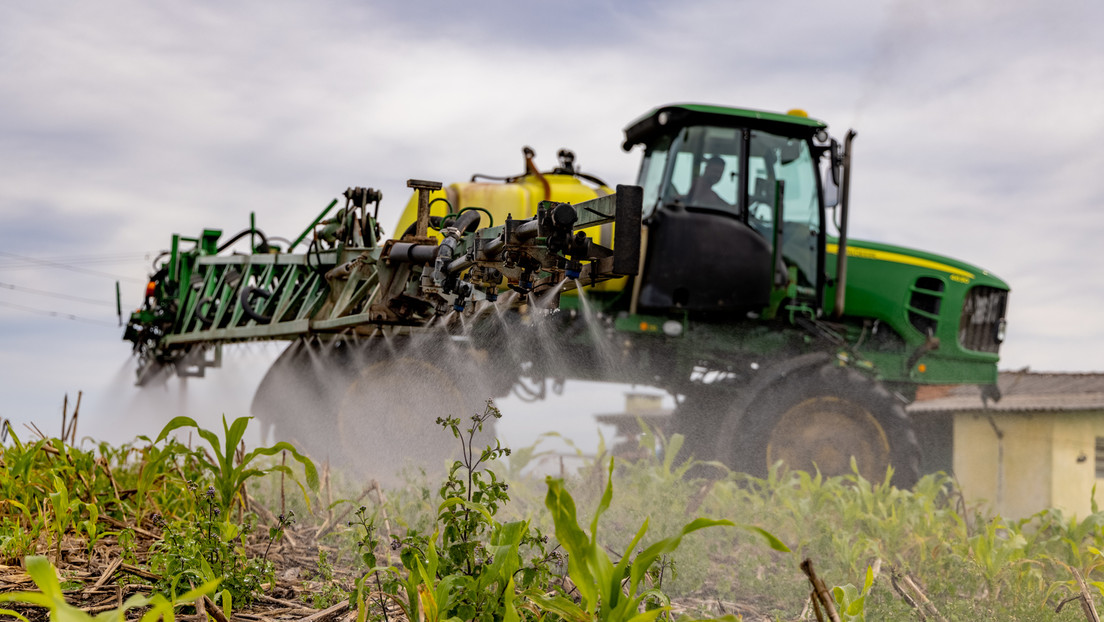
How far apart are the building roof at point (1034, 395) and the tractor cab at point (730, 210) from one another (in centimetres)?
459

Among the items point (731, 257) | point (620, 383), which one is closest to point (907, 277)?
point (731, 257)

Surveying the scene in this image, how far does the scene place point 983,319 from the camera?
372 inches

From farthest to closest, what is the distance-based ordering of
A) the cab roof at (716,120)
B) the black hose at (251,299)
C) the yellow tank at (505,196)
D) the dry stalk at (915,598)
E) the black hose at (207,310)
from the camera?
the black hose at (207,310)
the cab roof at (716,120)
the yellow tank at (505,196)
the black hose at (251,299)
the dry stalk at (915,598)

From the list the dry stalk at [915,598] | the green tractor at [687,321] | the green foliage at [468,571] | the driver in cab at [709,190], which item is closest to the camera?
the green foliage at [468,571]

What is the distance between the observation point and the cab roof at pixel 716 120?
7.97 metres

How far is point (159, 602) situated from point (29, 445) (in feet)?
10.4

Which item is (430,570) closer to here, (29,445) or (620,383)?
(29,445)

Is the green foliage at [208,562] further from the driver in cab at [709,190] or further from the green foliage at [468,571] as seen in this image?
the driver in cab at [709,190]

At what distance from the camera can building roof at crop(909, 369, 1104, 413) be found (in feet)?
41.1

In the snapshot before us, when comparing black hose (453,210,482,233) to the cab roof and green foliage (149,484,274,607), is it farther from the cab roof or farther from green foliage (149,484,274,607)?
the cab roof

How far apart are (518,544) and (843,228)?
5.95 m

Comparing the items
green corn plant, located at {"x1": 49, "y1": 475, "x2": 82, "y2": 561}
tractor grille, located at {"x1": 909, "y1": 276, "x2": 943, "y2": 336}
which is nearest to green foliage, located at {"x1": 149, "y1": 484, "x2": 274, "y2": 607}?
green corn plant, located at {"x1": 49, "y1": 475, "x2": 82, "y2": 561}

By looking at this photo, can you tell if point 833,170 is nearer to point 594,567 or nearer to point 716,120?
point 716,120

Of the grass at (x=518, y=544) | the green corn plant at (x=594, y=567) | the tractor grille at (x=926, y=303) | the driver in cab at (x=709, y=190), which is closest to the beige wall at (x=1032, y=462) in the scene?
the tractor grille at (x=926, y=303)
